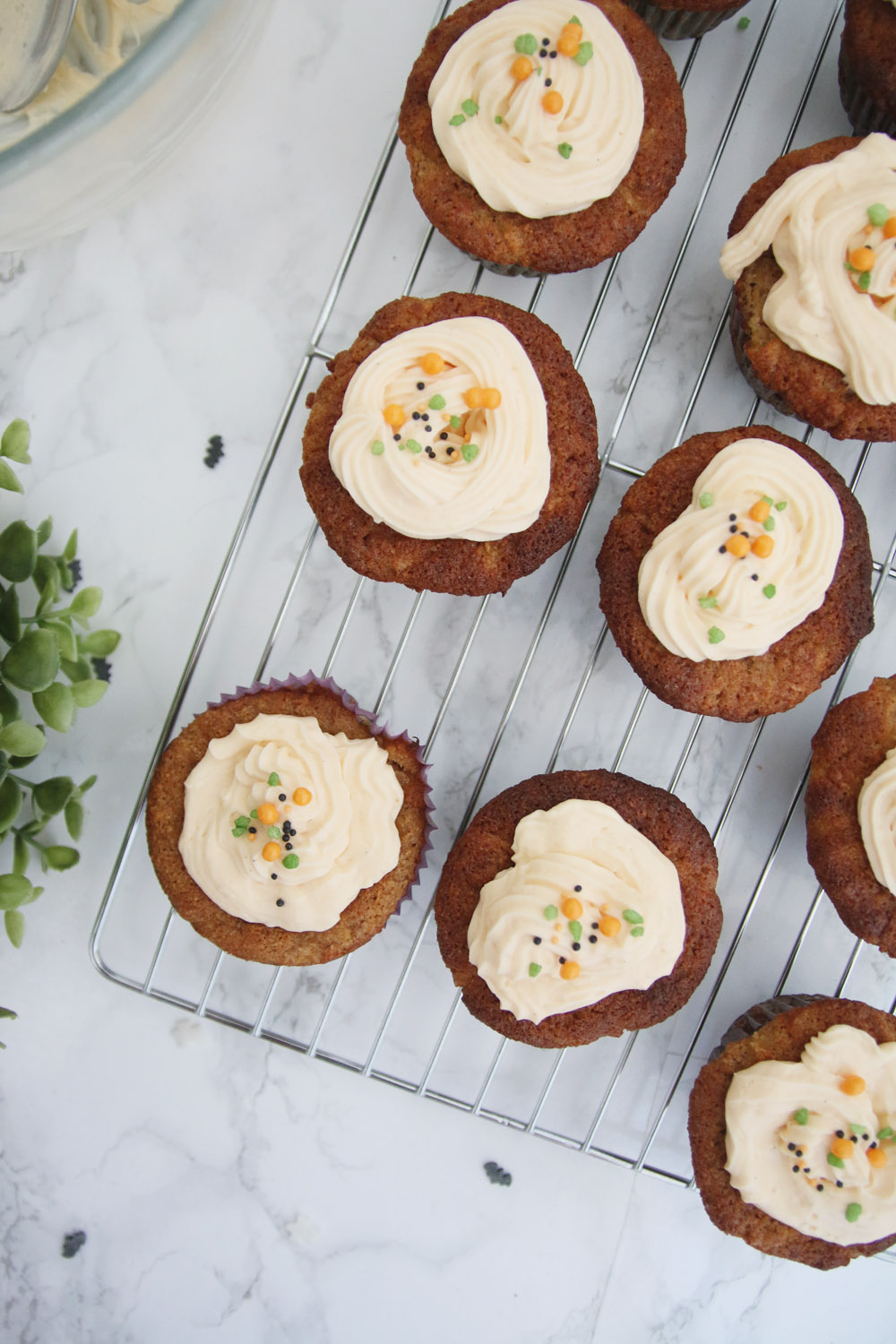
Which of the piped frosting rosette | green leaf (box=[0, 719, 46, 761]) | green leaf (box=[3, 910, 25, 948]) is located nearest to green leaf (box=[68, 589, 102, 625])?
green leaf (box=[0, 719, 46, 761])

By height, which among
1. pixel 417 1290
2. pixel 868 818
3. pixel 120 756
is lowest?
pixel 417 1290

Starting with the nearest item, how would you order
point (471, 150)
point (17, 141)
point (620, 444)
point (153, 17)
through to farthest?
point (17, 141) < point (153, 17) < point (471, 150) < point (620, 444)

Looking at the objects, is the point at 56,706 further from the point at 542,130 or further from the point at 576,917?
the point at 542,130

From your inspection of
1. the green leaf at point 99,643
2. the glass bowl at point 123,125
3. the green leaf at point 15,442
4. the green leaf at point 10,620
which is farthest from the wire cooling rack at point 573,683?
the glass bowl at point 123,125

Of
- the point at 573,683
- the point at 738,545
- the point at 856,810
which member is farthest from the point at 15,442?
the point at 856,810

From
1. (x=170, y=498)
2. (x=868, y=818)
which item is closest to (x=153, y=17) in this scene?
(x=170, y=498)

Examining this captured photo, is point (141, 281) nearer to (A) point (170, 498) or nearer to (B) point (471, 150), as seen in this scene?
(A) point (170, 498)

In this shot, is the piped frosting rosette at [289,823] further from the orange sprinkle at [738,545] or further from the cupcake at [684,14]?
the cupcake at [684,14]
